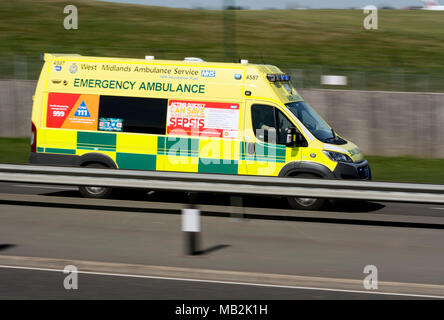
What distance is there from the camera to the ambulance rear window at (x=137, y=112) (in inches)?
539

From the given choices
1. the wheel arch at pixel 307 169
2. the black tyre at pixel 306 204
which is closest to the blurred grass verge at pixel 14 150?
the wheel arch at pixel 307 169

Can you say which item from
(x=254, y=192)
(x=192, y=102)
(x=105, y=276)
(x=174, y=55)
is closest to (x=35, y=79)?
(x=174, y=55)

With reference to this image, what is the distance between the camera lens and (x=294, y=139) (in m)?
13.2

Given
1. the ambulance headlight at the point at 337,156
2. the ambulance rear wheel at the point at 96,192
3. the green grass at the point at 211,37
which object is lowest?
the ambulance rear wheel at the point at 96,192

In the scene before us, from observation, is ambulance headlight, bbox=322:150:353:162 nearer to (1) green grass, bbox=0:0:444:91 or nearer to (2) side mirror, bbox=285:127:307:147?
(2) side mirror, bbox=285:127:307:147

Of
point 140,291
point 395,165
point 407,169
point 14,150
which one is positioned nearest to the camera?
point 140,291

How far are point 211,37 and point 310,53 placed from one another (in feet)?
20.9

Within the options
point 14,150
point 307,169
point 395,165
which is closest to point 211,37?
point 14,150

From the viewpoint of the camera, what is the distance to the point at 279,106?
13.4 m

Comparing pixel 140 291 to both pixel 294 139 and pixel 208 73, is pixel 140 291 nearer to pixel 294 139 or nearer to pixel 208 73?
pixel 294 139

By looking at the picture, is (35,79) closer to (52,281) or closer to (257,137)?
(257,137)

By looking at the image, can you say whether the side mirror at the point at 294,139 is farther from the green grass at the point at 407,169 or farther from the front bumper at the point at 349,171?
the green grass at the point at 407,169

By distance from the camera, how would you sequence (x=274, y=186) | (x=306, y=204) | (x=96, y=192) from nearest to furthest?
(x=274, y=186) < (x=306, y=204) < (x=96, y=192)

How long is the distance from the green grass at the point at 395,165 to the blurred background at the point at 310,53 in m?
0.03
